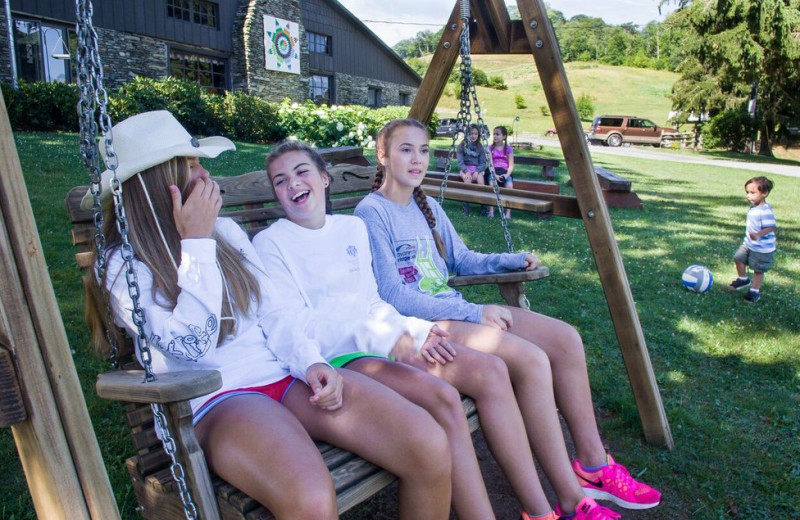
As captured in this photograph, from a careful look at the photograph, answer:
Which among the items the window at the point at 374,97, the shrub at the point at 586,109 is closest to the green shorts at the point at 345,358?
the window at the point at 374,97

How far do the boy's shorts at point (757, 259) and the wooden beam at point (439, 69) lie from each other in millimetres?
3548

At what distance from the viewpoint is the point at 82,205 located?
214 centimetres

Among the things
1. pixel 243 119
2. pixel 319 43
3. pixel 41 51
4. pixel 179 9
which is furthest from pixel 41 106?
pixel 319 43

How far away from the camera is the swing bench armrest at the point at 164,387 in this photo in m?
1.50

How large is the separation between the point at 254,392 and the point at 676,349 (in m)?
3.23

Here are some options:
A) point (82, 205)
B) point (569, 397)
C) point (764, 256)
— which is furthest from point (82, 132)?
point (764, 256)

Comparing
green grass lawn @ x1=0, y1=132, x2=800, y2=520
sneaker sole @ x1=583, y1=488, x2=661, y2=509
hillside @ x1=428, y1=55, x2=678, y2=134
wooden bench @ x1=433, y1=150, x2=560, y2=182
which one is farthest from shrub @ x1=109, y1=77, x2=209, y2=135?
hillside @ x1=428, y1=55, x2=678, y2=134

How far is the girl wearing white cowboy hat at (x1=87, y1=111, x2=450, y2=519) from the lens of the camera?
68.7 inches

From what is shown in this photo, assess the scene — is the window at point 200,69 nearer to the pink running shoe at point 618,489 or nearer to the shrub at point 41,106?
the shrub at point 41,106

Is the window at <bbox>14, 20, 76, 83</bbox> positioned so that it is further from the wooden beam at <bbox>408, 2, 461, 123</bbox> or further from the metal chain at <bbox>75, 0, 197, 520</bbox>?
the metal chain at <bbox>75, 0, 197, 520</bbox>

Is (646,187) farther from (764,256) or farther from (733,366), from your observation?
(733,366)

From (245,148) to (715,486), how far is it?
39.5 ft

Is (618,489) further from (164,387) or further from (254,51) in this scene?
(254,51)

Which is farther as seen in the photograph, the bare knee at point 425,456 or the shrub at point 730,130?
the shrub at point 730,130
